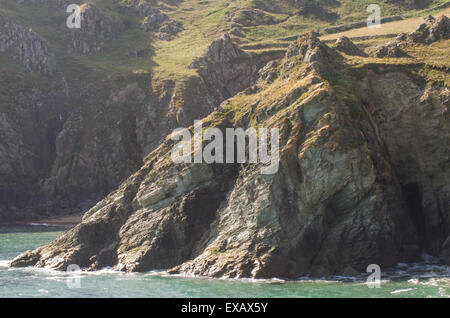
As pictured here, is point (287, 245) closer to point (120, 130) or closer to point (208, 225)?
point (208, 225)

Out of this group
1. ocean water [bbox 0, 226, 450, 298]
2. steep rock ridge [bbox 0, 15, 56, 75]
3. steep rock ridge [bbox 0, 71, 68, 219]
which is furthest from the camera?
steep rock ridge [bbox 0, 15, 56, 75]

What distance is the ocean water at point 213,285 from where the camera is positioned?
1374 inches

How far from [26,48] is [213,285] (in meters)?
106

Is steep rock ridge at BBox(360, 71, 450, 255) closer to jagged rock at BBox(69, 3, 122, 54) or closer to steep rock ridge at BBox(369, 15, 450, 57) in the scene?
steep rock ridge at BBox(369, 15, 450, 57)

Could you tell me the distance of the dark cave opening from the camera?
149ft

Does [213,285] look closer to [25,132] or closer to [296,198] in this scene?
[296,198]

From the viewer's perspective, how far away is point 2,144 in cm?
10781

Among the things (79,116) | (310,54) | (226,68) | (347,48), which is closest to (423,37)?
(347,48)

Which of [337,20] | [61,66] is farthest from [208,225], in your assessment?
[337,20]

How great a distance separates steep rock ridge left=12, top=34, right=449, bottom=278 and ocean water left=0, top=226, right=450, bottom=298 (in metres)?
1.81

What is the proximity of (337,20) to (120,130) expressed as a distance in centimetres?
7285

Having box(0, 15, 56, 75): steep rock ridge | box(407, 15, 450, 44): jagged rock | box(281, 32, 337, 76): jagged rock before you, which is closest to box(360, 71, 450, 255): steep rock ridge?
box(281, 32, 337, 76): jagged rock

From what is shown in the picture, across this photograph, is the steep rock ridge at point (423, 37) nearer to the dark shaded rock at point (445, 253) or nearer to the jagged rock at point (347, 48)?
the jagged rock at point (347, 48)
